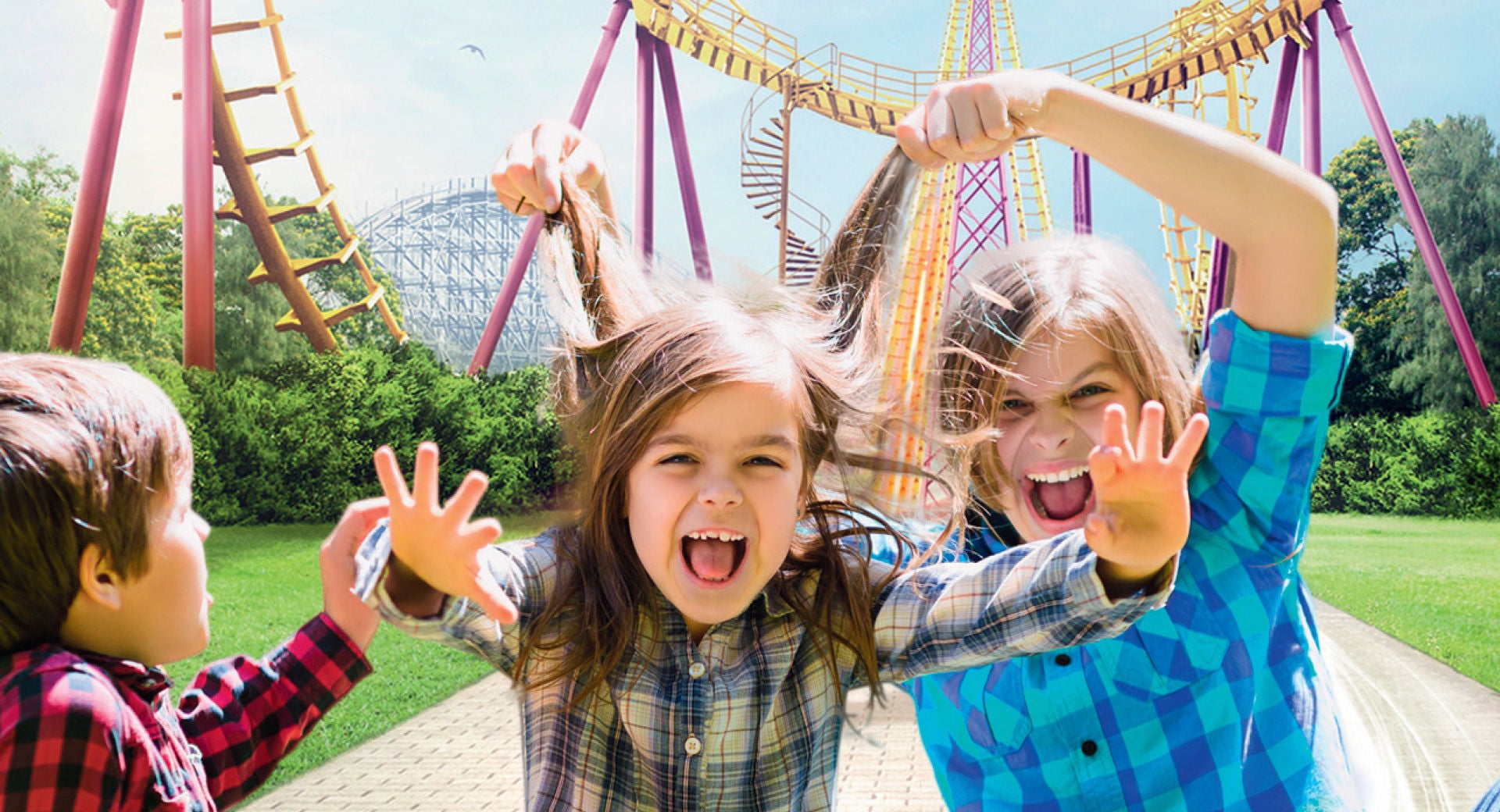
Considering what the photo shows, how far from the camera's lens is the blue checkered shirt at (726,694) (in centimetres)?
125

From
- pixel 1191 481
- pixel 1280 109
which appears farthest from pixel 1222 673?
pixel 1280 109

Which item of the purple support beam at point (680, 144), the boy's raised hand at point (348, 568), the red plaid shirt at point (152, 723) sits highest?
the purple support beam at point (680, 144)

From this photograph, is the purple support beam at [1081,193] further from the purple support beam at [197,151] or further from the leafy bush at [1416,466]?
the purple support beam at [197,151]

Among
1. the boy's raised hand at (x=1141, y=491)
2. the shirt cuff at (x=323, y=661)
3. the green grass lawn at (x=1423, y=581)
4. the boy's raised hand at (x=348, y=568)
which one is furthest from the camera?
the green grass lawn at (x=1423, y=581)

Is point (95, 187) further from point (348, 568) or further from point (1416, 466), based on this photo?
point (1416, 466)

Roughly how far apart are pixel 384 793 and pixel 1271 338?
387 cm

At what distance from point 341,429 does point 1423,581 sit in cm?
1156

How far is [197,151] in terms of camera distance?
10.1 metres

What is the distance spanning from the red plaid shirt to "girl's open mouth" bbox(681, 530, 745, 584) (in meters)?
0.51

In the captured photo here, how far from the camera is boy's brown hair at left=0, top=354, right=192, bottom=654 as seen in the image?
1161mm

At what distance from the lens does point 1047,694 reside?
1392 millimetres

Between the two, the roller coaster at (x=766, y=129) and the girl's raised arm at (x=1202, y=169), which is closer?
the girl's raised arm at (x=1202, y=169)

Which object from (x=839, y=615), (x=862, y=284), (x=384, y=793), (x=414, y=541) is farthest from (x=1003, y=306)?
(x=384, y=793)

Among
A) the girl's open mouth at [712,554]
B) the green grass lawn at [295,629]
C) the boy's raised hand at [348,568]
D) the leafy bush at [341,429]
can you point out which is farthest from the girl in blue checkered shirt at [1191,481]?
the leafy bush at [341,429]
